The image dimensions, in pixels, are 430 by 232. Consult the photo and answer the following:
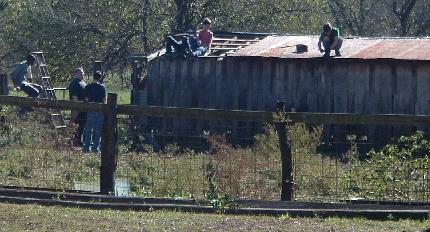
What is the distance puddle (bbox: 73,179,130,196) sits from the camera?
538 inches

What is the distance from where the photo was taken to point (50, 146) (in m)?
14.6

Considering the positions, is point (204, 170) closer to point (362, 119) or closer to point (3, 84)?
point (362, 119)

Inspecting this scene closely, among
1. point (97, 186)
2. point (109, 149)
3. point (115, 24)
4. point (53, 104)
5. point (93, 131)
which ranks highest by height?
point (115, 24)

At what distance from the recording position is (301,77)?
2508 centimetres

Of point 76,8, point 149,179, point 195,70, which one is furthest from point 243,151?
point 76,8

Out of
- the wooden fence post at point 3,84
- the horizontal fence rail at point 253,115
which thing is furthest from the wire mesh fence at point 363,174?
the wooden fence post at point 3,84

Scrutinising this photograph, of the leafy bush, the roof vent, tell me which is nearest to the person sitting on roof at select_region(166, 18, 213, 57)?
the roof vent

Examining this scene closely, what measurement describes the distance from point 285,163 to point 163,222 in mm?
2281

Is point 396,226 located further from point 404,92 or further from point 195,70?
point 195,70

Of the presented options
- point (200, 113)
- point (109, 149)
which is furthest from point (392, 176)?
point (109, 149)

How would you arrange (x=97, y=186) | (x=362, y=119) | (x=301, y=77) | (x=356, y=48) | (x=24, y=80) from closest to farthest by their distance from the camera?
(x=362, y=119)
(x=97, y=186)
(x=356, y=48)
(x=24, y=80)
(x=301, y=77)

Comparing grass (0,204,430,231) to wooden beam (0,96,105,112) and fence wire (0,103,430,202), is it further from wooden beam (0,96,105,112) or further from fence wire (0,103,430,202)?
wooden beam (0,96,105,112)

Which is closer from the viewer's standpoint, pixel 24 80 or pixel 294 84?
pixel 24 80

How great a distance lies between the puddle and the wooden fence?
298mm
